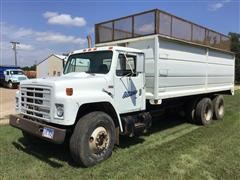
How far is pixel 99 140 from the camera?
5.64m

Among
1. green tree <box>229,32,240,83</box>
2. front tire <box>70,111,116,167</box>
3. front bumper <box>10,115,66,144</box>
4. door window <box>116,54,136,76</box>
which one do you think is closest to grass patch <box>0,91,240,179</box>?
front tire <box>70,111,116,167</box>

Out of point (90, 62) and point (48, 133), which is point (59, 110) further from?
point (90, 62)

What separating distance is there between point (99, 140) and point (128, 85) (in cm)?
155

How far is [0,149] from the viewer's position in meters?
6.58

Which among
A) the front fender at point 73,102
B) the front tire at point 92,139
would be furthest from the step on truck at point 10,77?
the front fender at point 73,102

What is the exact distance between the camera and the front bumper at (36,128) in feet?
16.5

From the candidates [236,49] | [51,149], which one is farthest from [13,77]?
[236,49]

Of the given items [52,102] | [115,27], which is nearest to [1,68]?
[115,27]

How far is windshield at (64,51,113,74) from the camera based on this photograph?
6238mm

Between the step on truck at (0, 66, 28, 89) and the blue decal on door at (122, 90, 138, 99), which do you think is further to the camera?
the step on truck at (0, 66, 28, 89)

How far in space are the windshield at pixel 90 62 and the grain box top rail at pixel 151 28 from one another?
1.56 meters

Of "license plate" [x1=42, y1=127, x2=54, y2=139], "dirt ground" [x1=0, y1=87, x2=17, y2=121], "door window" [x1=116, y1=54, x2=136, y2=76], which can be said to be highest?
"door window" [x1=116, y1=54, x2=136, y2=76]

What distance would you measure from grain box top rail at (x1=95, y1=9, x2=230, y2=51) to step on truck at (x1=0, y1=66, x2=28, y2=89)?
1072 inches

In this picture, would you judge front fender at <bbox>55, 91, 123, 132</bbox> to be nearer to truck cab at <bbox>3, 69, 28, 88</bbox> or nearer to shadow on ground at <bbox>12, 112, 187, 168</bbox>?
shadow on ground at <bbox>12, 112, 187, 168</bbox>
